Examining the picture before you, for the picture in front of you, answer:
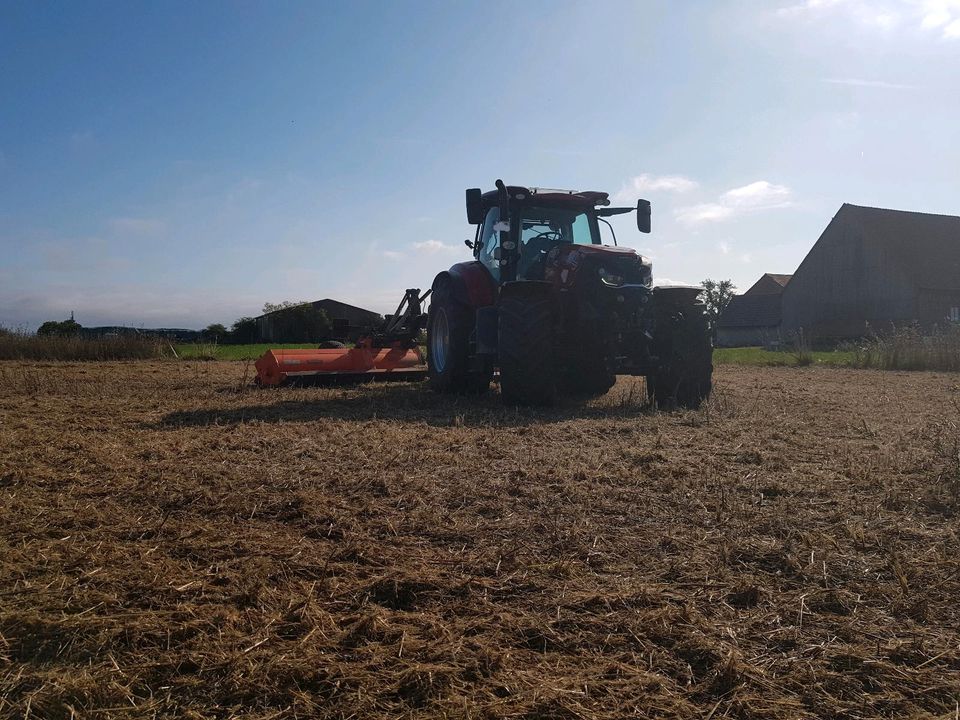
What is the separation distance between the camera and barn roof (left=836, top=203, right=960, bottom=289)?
33406 millimetres

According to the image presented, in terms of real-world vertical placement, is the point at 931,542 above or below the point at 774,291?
below

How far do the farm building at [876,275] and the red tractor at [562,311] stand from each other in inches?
1077

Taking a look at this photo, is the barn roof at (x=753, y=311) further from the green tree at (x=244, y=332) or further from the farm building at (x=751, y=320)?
the green tree at (x=244, y=332)

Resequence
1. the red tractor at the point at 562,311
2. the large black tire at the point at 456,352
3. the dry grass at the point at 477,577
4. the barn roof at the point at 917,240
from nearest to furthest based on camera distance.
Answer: the dry grass at the point at 477,577 < the red tractor at the point at 562,311 < the large black tire at the point at 456,352 < the barn roof at the point at 917,240

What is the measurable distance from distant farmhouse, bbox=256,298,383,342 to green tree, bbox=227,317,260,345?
1.07 ft

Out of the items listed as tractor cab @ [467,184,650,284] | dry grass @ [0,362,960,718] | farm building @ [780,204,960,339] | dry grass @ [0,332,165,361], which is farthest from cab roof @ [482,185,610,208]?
farm building @ [780,204,960,339]

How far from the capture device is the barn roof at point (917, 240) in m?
33.4

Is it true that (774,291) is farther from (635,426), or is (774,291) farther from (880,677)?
(880,677)

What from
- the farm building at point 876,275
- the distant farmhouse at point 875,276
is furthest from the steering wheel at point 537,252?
the distant farmhouse at point 875,276

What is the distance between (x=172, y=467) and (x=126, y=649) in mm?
2452

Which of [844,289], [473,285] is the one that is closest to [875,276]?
[844,289]

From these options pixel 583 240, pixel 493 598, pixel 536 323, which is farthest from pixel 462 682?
pixel 583 240

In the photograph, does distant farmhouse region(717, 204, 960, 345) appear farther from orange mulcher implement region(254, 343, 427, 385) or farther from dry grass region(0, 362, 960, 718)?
dry grass region(0, 362, 960, 718)

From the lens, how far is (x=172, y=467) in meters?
4.56
